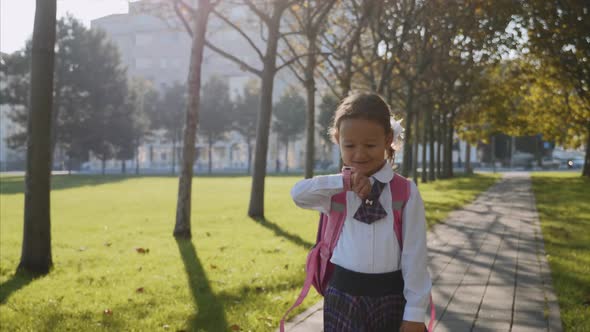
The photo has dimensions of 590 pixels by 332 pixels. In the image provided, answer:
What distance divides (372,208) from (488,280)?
507 cm

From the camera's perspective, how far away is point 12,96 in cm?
4731

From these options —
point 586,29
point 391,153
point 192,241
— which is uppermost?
point 586,29

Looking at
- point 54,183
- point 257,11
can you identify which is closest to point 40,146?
point 257,11

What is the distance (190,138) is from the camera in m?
11.1

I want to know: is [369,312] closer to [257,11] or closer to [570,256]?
[570,256]

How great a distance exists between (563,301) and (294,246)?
4.91 metres

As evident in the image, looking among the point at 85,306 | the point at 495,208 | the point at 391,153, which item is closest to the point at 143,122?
the point at 495,208

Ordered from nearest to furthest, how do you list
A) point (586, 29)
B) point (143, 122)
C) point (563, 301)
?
point (563, 301) < point (586, 29) < point (143, 122)

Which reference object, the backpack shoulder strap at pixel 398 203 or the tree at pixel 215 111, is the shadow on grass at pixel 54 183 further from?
the backpack shoulder strap at pixel 398 203

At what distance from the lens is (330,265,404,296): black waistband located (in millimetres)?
2549

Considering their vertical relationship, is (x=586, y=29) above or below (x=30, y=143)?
above

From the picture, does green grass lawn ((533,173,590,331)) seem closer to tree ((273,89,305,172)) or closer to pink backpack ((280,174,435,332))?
pink backpack ((280,174,435,332))

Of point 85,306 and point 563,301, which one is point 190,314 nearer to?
point 85,306

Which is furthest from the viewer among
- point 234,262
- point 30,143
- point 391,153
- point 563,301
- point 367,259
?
point 234,262
